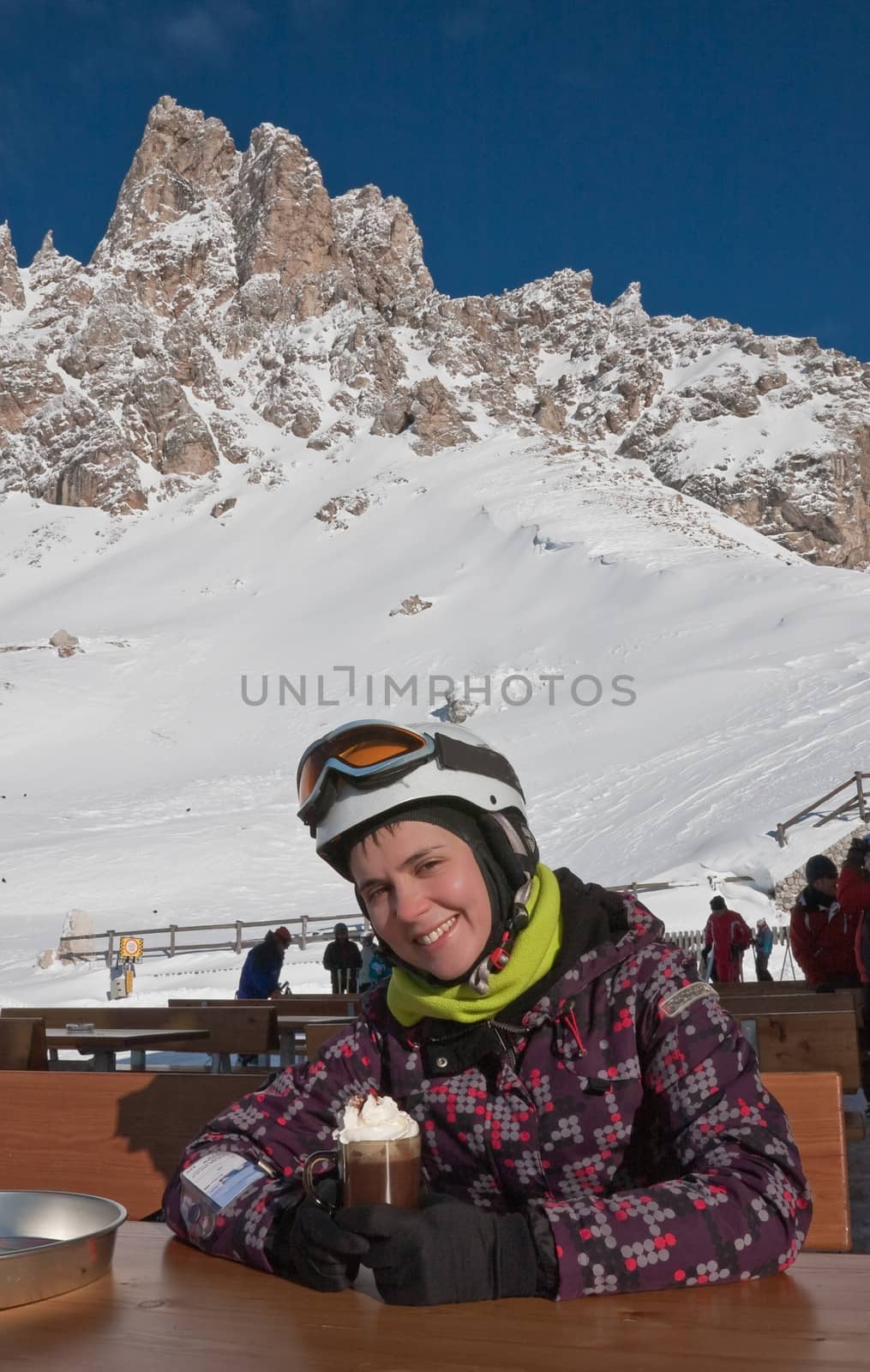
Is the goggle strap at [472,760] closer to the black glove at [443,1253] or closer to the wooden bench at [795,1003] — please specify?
the black glove at [443,1253]

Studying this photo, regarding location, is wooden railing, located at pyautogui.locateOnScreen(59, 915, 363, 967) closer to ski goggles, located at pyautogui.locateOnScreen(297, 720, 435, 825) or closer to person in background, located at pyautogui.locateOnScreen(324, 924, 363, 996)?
person in background, located at pyautogui.locateOnScreen(324, 924, 363, 996)

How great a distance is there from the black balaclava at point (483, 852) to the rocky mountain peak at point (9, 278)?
121 m

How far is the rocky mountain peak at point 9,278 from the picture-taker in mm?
111750

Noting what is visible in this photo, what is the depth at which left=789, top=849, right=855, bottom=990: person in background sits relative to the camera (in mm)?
6969

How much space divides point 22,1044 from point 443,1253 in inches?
91.8

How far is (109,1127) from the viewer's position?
237 cm

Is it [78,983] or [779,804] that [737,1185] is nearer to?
[78,983]

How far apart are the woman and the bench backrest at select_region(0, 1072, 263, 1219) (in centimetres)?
38

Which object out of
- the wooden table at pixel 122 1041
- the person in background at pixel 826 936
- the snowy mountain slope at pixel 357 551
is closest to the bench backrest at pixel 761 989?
the person in background at pixel 826 936

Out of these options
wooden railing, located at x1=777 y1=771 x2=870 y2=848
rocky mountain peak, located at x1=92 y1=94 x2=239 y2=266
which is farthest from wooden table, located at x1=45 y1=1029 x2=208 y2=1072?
rocky mountain peak, located at x1=92 y1=94 x2=239 y2=266

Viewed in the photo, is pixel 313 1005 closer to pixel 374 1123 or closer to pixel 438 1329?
pixel 374 1123

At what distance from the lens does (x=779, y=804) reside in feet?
73.3

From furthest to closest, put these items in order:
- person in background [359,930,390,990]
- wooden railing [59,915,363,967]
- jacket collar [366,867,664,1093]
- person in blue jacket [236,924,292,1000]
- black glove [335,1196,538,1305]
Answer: wooden railing [59,915,363,967], person in blue jacket [236,924,292,1000], person in background [359,930,390,990], jacket collar [366,867,664,1093], black glove [335,1196,538,1305]

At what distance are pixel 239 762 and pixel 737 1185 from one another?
3636 cm
